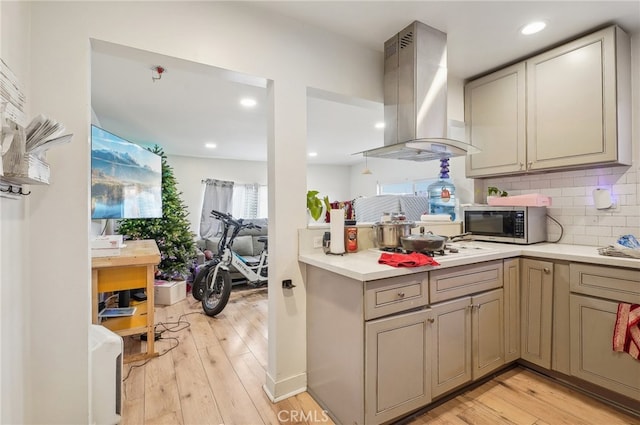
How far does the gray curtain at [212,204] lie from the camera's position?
591 centimetres

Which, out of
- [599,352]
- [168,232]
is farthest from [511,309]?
[168,232]

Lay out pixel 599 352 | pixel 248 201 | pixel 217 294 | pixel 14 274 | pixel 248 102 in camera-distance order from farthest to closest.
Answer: pixel 248 201 → pixel 217 294 → pixel 248 102 → pixel 599 352 → pixel 14 274

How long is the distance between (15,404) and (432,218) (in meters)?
2.67

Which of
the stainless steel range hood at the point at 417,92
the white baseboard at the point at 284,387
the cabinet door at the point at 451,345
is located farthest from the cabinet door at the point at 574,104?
the white baseboard at the point at 284,387

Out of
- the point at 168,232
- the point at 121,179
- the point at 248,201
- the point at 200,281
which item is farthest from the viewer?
the point at 248,201

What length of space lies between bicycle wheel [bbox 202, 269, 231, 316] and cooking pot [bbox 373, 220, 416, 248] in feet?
6.67

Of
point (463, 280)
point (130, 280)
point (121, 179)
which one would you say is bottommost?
point (130, 280)

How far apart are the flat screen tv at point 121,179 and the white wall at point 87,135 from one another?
1056 millimetres

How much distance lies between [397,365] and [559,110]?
216cm

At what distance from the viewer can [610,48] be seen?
6.24 feet

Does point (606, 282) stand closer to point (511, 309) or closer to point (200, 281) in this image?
point (511, 309)

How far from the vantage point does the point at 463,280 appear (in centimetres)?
176

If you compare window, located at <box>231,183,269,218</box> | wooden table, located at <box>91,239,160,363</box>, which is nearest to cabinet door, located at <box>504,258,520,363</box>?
wooden table, located at <box>91,239,160,363</box>

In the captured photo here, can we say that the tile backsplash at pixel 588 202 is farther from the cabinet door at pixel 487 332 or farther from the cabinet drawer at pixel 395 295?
the cabinet drawer at pixel 395 295
